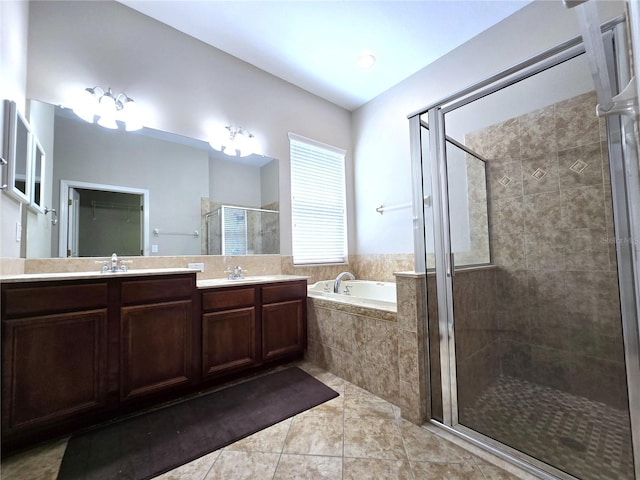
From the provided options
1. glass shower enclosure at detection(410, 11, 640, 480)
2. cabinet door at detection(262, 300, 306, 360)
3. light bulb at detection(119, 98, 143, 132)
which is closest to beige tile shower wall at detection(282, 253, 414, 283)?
cabinet door at detection(262, 300, 306, 360)

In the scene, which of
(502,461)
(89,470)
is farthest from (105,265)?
(502,461)

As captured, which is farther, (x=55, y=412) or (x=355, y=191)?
(x=355, y=191)

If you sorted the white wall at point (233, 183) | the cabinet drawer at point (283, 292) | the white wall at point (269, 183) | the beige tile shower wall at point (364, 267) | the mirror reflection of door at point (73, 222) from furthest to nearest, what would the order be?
the beige tile shower wall at point (364, 267) → the white wall at point (269, 183) → the white wall at point (233, 183) → the cabinet drawer at point (283, 292) → the mirror reflection of door at point (73, 222)

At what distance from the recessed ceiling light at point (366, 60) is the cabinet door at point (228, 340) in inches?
105

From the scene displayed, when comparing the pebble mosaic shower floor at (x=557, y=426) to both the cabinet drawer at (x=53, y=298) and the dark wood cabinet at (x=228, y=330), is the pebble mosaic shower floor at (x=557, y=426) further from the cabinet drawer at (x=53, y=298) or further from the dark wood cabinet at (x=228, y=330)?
the cabinet drawer at (x=53, y=298)

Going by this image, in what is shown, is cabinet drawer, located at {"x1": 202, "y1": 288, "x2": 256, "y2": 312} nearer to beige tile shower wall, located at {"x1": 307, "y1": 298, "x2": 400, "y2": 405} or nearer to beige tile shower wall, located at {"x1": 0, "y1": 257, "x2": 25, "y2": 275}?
beige tile shower wall, located at {"x1": 307, "y1": 298, "x2": 400, "y2": 405}

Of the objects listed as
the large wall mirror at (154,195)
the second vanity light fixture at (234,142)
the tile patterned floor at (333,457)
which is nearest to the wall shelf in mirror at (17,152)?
the large wall mirror at (154,195)

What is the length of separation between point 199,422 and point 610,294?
2180mm

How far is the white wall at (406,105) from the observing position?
2137 mm

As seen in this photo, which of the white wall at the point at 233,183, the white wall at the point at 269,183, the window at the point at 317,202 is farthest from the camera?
the window at the point at 317,202

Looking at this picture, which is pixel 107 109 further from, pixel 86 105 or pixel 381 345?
pixel 381 345

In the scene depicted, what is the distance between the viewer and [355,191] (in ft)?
12.2

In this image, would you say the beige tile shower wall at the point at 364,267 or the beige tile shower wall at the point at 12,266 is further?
the beige tile shower wall at the point at 364,267

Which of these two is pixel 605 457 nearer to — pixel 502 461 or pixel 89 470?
pixel 502 461
